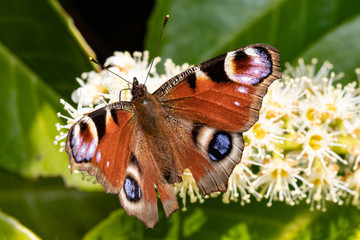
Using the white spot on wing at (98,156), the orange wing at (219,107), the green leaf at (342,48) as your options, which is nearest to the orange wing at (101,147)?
the white spot on wing at (98,156)

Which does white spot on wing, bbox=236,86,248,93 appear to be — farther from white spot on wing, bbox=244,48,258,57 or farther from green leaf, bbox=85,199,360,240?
green leaf, bbox=85,199,360,240

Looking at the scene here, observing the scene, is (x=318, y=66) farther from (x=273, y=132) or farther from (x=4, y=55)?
(x=4, y=55)

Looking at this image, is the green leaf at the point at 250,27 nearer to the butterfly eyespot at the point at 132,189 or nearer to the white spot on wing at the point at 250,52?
the white spot on wing at the point at 250,52

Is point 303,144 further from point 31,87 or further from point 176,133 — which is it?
point 31,87

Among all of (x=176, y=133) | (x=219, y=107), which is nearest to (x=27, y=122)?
(x=176, y=133)

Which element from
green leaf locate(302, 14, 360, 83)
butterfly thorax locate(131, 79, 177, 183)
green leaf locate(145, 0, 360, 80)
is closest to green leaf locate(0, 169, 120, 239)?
butterfly thorax locate(131, 79, 177, 183)

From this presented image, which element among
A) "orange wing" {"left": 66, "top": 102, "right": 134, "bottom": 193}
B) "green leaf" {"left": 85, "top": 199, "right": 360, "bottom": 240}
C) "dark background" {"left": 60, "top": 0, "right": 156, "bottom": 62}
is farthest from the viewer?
"dark background" {"left": 60, "top": 0, "right": 156, "bottom": 62}
